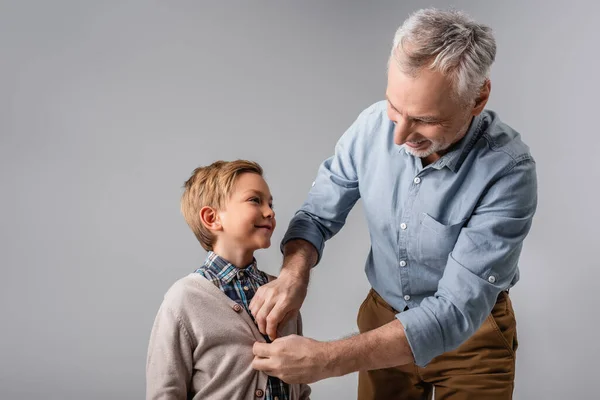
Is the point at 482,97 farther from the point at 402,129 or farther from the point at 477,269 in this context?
the point at 477,269

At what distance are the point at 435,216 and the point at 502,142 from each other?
1.01 ft

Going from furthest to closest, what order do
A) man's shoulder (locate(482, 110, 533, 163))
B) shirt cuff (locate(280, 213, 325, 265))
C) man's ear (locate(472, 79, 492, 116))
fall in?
shirt cuff (locate(280, 213, 325, 265))
man's shoulder (locate(482, 110, 533, 163))
man's ear (locate(472, 79, 492, 116))

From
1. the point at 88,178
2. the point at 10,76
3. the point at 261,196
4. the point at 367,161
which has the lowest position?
the point at 261,196

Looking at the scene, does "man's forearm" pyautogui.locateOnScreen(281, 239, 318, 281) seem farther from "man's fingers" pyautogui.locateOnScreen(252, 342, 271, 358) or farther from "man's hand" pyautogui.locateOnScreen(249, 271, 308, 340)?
"man's fingers" pyautogui.locateOnScreen(252, 342, 271, 358)

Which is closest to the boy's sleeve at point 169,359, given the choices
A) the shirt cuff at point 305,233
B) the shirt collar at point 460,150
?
the shirt cuff at point 305,233

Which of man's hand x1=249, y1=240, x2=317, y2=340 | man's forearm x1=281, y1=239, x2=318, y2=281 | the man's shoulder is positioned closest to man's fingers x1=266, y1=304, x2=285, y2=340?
man's hand x1=249, y1=240, x2=317, y2=340

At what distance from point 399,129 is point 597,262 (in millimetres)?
2090

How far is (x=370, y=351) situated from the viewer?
2482mm

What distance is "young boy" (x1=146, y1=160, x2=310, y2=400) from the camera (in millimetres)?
2480

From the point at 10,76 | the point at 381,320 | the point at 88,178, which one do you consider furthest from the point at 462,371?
the point at 10,76

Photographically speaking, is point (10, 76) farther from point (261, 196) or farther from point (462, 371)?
point (462, 371)

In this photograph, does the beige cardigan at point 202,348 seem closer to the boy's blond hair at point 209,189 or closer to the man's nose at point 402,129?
the boy's blond hair at point 209,189

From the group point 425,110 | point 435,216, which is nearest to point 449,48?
point 425,110

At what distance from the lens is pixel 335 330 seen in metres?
4.38
